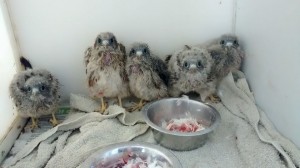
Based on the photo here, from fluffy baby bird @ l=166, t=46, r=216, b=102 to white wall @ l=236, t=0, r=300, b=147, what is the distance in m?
A: 0.27

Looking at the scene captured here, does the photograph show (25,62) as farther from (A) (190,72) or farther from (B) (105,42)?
(A) (190,72)

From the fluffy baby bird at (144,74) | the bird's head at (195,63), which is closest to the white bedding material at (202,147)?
the fluffy baby bird at (144,74)

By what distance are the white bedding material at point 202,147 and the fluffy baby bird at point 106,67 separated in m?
0.12

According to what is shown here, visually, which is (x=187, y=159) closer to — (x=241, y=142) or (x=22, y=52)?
(x=241, y=142)

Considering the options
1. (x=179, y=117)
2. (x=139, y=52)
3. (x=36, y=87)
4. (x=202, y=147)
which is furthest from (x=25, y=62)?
(x=202, y=147)

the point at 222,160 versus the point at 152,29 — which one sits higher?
the point at 152,29

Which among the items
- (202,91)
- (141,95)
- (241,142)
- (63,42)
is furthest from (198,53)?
(63,42)

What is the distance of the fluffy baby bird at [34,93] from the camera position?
1.84m

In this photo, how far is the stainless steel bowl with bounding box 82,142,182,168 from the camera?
60.0 inches

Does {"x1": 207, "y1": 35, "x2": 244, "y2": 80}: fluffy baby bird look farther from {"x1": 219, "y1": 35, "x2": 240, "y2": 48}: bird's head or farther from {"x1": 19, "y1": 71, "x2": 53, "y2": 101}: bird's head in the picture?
{"x1": 19, "y1": 71, "x2": 53, "y2": 101}: bird's head

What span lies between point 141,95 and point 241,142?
61cm

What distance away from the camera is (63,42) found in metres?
2.08

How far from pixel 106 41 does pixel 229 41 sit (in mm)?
732

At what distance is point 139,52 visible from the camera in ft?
6.28
